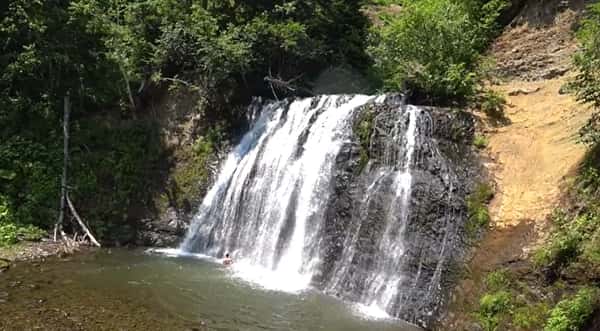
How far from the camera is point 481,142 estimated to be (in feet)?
44.2

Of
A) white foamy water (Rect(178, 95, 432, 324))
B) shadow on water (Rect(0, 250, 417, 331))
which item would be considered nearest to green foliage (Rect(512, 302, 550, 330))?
shadow on water (Rect(0, 250, 417, 331))

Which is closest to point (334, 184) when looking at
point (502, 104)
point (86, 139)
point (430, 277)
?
point (430, 277)

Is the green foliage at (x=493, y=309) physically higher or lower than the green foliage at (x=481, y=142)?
lower

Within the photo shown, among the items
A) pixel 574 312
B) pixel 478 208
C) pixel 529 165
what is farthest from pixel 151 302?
pixel 529 165

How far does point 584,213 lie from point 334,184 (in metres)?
6.42

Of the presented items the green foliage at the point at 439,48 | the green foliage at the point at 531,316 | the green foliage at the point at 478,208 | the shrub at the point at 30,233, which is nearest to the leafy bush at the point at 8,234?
the shrub at the point at 30,233

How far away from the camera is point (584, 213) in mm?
9906

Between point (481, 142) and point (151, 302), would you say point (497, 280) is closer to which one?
point (481, 142)

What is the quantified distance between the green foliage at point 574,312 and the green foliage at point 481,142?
529 centimetres

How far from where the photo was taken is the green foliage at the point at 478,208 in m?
11.6

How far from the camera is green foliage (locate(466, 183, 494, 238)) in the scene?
455 inches

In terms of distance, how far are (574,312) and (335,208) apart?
267 inches

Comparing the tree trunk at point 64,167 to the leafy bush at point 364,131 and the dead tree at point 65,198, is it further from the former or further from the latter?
the leafy bush at point 364,131

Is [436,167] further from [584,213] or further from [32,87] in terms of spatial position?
[32,87]
